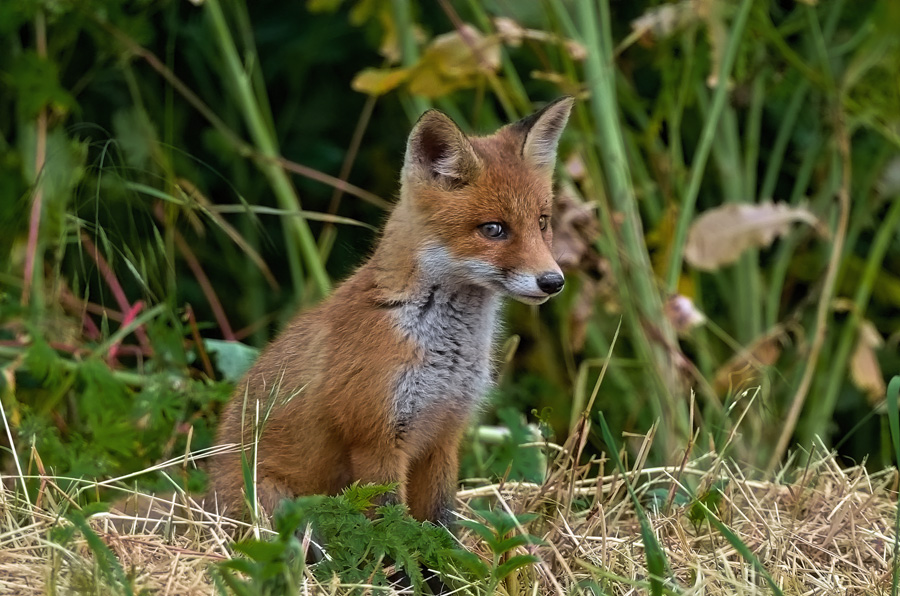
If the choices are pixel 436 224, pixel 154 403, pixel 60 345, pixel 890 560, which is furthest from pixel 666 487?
pixel 60 345

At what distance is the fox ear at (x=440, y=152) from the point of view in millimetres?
3135

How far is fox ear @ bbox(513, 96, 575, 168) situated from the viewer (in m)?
3.35

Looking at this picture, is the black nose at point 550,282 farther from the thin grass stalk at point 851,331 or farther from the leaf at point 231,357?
the thin grass stalk at point 851,331

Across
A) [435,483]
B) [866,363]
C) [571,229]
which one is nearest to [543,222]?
[435,483]

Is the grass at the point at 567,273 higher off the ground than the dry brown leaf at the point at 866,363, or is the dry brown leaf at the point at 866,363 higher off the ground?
the grass at the point at 567,273

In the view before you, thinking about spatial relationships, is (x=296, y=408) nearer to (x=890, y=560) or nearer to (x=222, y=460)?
(x=222, y=460)

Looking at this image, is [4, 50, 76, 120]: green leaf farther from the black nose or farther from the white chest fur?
the black nose

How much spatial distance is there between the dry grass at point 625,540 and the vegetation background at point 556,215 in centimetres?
25

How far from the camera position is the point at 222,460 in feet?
10.6

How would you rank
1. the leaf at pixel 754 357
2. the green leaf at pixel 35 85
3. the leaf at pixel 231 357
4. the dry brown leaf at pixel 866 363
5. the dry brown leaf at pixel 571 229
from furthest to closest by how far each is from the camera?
the dry brown leaf at pixel 866 363 < the green leaf at pixel 35 85 < the leaf at pixel 754 357 < the dry brown leaf at pixel 571 229 < the leaf at pixel 231 357

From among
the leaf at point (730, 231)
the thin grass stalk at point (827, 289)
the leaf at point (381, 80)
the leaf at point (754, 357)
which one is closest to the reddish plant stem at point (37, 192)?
the leaf at point (381, 80)

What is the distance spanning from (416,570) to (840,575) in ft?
3.70

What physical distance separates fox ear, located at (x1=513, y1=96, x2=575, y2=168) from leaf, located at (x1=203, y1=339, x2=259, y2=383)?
1.34 m

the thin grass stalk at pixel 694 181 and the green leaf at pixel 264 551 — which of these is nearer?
the green leaf at pixel 264 551
